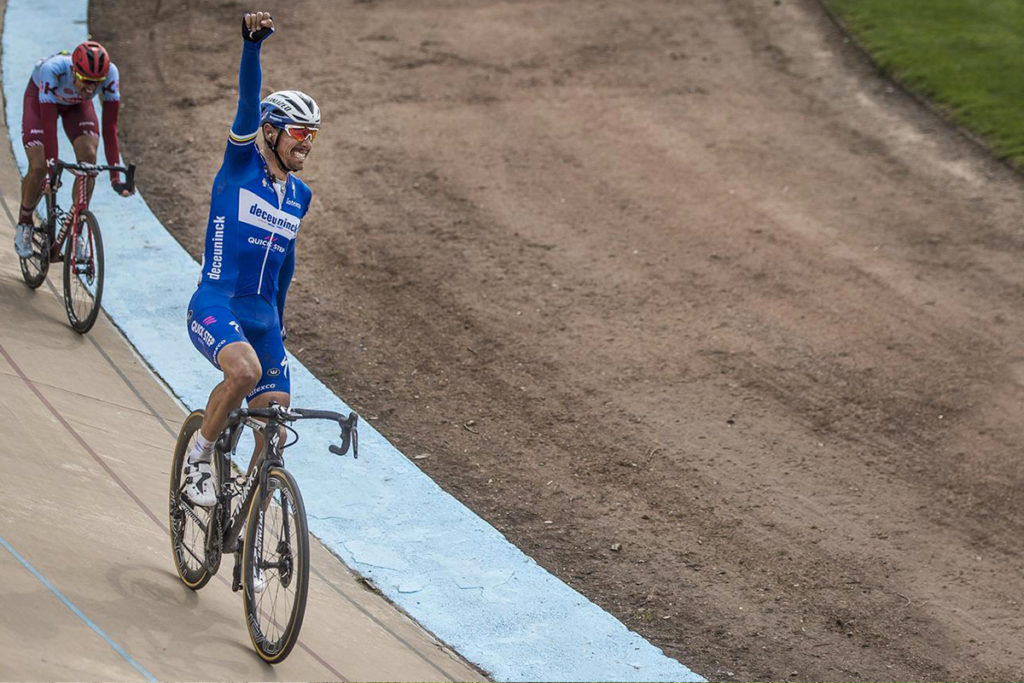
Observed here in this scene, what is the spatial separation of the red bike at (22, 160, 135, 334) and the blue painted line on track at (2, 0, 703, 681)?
1.46 feet

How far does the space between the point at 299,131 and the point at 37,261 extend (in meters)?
4.27

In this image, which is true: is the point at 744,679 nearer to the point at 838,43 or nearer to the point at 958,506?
the point at 958,506

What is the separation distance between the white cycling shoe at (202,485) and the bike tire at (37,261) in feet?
13.0

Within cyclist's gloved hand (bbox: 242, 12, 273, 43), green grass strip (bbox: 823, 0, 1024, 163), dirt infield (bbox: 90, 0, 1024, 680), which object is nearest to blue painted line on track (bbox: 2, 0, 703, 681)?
dirt infield (bbox: 90, 0, 1024, 680)

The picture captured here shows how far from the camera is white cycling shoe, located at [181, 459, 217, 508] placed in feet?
19.1

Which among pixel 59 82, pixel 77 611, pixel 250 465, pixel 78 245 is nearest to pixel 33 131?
pixel 59 82

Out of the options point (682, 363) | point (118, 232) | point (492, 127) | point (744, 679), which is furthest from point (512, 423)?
point (492, 127)

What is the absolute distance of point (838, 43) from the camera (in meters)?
16.3

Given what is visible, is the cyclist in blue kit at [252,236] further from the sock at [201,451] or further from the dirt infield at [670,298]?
the dirt infield at [670,298]

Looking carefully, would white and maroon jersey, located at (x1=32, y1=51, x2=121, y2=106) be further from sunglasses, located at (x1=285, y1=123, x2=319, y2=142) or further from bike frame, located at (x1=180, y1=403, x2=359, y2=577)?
bike frame, located at (x1=180, y1=403, x2=359, y2=577)

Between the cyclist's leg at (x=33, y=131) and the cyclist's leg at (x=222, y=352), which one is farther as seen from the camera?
the cyclist's leg at (x=33, y=131)

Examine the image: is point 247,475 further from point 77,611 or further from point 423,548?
point 423,548

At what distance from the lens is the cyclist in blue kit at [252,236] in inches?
226

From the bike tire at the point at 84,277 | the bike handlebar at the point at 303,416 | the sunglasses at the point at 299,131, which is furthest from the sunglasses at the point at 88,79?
the bike handlebar at the point at 303,416
